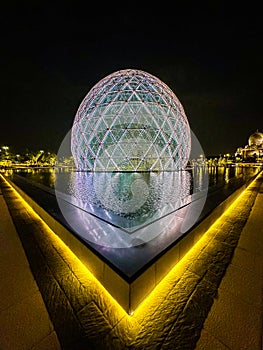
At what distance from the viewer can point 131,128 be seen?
20.4 meters

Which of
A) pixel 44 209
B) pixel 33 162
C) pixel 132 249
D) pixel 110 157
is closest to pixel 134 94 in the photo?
pixel 110 157

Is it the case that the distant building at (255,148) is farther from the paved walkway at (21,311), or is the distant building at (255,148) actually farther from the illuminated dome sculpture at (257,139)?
the paved walkway at (21,311)

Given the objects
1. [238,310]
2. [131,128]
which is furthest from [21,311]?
[131,128]

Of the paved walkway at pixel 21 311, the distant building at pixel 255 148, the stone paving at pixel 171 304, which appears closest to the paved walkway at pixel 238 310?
the stone paving at pixel 171 304

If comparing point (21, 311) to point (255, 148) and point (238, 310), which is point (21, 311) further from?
point (255, 148)

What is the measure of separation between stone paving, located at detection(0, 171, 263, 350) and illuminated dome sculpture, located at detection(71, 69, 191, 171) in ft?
59.2

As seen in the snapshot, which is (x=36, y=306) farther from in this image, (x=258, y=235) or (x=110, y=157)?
(x=110, y=157)

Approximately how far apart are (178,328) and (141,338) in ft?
1.29

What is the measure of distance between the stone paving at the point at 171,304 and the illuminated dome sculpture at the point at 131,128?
59.2 ft

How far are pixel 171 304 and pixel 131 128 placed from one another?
774 inches

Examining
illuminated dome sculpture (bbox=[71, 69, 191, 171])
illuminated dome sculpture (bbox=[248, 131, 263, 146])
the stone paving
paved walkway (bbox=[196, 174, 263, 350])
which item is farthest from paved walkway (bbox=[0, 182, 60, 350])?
illuminated dome sculpture (bbox=[248, 131, 263, 146])

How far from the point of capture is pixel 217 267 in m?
2.74

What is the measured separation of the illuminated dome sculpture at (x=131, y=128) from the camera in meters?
20.8

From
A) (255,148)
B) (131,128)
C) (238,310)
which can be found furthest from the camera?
(255,148)
